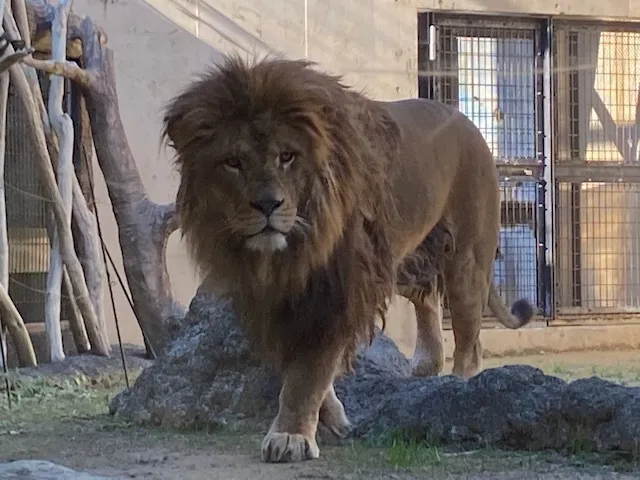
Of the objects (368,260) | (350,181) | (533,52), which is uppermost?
(533,52)

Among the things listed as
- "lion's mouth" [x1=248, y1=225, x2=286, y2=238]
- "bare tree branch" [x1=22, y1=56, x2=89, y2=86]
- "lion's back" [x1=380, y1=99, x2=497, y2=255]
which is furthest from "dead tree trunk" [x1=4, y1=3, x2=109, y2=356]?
"lion's mouth" [x1=248, y1=225, x2=286, y2=238]

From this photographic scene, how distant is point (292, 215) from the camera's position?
110 inches

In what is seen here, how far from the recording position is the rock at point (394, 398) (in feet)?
9.62

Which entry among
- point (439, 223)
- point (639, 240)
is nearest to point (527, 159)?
point (639, 240)

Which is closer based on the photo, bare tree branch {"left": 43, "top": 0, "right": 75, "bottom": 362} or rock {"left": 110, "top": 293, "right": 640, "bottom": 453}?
rock {"left": 110, "top": 293, "right": 640, "bottom": 453}

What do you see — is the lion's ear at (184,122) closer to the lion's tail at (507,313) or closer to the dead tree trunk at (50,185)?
the dead tree trunk at (50,185)

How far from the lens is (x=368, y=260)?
315cm

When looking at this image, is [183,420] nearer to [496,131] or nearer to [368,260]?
[368,260]

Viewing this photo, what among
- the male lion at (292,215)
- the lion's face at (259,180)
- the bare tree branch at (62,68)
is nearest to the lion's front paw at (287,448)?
the male lion at (292,215)

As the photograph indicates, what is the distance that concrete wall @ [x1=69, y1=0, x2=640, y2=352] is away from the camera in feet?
22.0

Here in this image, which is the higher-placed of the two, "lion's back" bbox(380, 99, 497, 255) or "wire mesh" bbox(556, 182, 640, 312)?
"lion's back" bbox(380, 99, 497, 255)

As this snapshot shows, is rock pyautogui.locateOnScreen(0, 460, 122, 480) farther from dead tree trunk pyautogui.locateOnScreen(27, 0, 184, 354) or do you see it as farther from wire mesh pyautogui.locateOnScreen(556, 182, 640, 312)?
wire mesh pyautogui.locateOnScreen(556, 182, 640, 312)

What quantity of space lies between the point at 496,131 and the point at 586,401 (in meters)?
4.74

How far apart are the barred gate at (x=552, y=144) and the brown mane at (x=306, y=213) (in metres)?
4.42
